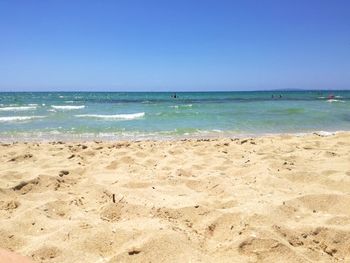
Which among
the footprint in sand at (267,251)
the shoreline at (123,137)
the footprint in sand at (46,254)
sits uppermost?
the footprint in sand at (267,251)

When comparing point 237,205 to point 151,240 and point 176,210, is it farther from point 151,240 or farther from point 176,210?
point 151,240

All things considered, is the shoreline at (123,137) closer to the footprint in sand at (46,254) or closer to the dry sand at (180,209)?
the dry sand at (180,209)

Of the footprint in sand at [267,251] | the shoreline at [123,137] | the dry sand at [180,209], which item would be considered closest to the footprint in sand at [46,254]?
the dry sand at [180,209]

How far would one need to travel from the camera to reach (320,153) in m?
6.02

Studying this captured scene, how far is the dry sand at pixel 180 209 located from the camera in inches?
105

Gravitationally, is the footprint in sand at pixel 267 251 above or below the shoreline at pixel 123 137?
above

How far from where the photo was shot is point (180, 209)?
3.44m

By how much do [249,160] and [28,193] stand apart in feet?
10.4

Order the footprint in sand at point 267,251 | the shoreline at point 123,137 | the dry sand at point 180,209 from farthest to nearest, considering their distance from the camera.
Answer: the shoreline at point 123,137 → the dry sand at point 180,209 → the footprint in sand at point 267,251

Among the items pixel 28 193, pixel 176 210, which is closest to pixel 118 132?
pixel 28 193

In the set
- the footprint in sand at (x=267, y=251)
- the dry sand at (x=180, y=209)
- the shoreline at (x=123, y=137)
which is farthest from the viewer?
the shoreline at (x=123, y=137)

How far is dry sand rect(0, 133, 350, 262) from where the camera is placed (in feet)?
8.79

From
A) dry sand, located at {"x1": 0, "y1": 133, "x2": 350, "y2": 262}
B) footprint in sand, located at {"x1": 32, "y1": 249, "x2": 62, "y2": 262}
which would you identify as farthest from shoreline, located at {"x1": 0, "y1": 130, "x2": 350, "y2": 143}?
footprint in sand, located at {"x1": 32, "y1": 249, "x2": 62, "y2": 262}

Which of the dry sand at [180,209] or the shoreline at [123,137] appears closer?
the dry sand at [180,209]
